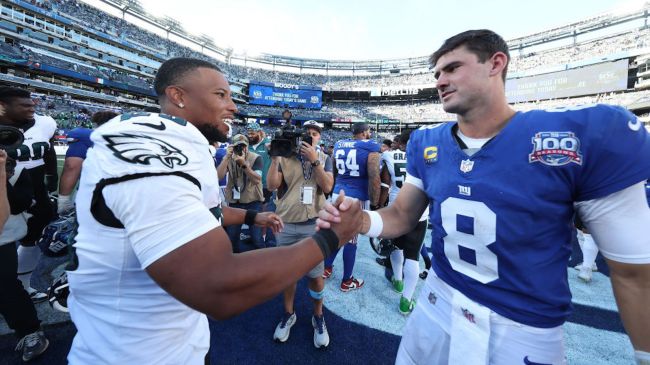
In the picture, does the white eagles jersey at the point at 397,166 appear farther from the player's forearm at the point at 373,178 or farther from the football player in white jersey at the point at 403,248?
the player's forearm at the point at 373,178

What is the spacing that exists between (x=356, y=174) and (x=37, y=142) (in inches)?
153

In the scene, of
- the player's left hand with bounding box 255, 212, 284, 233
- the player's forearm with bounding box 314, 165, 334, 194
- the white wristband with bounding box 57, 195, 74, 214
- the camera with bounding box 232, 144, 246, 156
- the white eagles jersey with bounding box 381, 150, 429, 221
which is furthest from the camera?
the white eagles jersey with bounding box 381, 150, 429, 221

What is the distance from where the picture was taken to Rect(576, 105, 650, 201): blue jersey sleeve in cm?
104

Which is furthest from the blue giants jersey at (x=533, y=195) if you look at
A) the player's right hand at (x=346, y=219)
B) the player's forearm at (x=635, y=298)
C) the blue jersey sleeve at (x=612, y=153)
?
the player's right hand at (x=346, y=219)

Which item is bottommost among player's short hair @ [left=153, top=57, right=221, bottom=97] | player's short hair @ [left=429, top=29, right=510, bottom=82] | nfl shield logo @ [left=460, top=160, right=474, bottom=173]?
nfl shield logo @ [left=460, top=160, right=474, bottom=173]

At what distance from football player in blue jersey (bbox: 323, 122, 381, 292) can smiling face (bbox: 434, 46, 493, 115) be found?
8.42ft

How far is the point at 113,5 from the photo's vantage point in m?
36.6

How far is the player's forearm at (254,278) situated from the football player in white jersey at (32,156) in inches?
124

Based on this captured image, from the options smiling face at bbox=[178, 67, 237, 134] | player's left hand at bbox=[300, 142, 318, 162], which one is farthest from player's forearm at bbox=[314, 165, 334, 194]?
smiling face at bbox=[178, 67, 237, 134]

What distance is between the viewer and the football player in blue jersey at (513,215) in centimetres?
108

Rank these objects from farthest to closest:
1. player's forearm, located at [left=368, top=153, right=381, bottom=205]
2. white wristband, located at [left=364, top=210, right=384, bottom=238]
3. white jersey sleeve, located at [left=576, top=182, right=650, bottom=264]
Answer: player's forearm, located at [left=368, top=153, right=381, bottom=205], white wristband, located at [left=364, top=210, right=384, bottom=238], white jersey sleeve, located at [left=576, top=182, right=650, bottom=264]

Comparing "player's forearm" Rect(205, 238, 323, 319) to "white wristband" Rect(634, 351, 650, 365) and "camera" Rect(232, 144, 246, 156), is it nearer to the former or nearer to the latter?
"white wristband" Rect(634, 351, 650, 365)

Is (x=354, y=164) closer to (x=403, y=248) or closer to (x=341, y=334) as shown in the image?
(x=403, y=248)

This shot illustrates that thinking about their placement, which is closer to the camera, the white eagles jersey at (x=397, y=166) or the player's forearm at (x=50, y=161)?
the player's forearm at (x=50, y=161)
